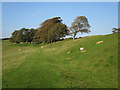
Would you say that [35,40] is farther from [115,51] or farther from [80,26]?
[115,51]

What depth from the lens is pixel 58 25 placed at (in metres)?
87.8

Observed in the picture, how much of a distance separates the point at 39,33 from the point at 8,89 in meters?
89.2

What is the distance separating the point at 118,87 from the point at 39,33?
9091 centimetres

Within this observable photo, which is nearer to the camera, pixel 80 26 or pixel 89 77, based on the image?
pixel 89 77

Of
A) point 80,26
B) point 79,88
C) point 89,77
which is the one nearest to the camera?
point 79,88

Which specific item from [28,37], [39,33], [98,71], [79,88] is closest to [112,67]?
[98,71]

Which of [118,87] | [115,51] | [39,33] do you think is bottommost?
[118,87]

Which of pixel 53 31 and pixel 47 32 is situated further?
pixel 47 32

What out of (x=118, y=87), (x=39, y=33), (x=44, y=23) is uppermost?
(x=44, y=23)

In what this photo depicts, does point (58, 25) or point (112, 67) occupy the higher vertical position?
point (58, 25)

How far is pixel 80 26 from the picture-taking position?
81.3 metres

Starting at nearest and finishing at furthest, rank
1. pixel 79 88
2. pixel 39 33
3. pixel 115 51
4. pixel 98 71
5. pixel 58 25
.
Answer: pixel 79 88, pixel 98 71, pixel 115 51, pixel 58 25, pixel 39 33

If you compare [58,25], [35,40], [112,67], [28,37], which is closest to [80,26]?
[58,25]

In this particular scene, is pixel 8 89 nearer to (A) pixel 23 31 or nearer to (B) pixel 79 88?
(B) pixel 79 88
